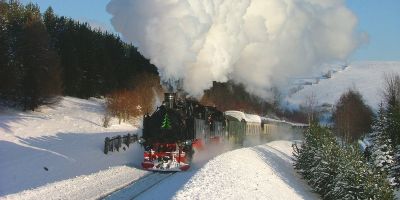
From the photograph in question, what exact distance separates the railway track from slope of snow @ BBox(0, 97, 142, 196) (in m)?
4.61

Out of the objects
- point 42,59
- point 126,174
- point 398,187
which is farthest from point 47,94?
point 398,187

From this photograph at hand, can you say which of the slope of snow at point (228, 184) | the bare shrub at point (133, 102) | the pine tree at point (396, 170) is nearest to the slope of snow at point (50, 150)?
the bare shrub at point (133, 102)

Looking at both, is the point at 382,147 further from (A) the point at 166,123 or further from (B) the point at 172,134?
(A) the point at 166,123

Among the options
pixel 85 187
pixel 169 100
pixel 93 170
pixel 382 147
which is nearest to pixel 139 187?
pixel 85 187

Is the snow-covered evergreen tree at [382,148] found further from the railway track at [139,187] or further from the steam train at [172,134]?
the railway track at [139,187]

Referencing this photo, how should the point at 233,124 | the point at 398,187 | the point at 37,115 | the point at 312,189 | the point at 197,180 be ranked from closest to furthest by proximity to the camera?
the point at 197,180
the point at 312,189
the point at 398,187
the point at 233,124
the point at 37,115

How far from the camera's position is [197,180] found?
17.1m

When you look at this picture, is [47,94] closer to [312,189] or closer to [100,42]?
[100,42]

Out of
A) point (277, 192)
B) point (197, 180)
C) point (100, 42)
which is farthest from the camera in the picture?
point (100, 42)

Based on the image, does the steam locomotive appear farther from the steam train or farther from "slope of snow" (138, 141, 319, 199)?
"slope of snow" (138, 141, 319, 199)

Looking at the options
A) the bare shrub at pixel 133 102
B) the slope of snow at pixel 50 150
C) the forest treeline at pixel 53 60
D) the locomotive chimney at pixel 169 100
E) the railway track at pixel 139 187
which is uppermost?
the forest treeline at pixel 53 60

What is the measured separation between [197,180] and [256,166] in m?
7.58

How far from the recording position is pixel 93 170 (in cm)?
2578

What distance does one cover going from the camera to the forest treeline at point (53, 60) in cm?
4600
